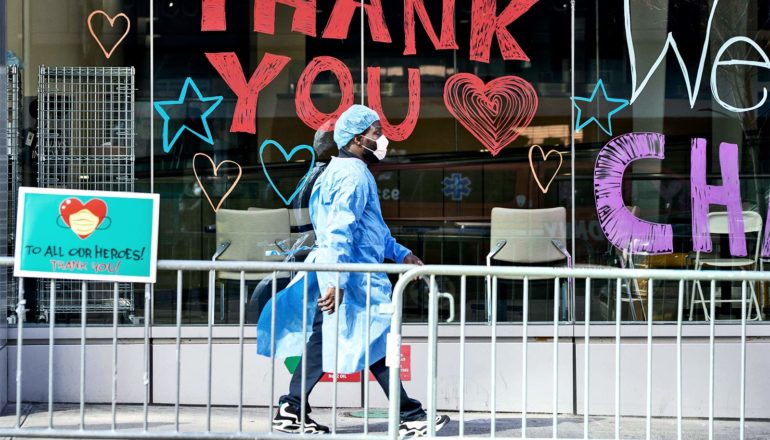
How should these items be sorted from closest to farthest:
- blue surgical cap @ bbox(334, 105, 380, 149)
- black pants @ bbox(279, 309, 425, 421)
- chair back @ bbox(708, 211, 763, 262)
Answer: black pants @ bbox(279, 309, 425, 421) → blue surgical cap @ bbox(334, 105, 380, 149) → chair back @ bbox(708, 211, 763, 262)

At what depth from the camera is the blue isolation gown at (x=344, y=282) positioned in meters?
Answer: 6.60

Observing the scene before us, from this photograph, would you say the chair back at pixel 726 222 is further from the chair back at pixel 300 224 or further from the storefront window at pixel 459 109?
the chair back at pixel 300 224

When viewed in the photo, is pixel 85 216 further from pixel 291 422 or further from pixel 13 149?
pixel 13 149

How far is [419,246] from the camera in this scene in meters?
8.47

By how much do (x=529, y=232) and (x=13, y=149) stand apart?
12.4 feet

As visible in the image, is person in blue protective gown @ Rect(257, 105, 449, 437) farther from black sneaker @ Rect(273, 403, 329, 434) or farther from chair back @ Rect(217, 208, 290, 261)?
chair back @ Rect(217, 208, 290, 261)

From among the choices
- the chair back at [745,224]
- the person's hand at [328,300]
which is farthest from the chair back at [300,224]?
the chair back at [745,224]

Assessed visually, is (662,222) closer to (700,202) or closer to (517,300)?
(700,202)

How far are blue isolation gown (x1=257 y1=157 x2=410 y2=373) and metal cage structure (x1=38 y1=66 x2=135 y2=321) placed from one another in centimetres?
196

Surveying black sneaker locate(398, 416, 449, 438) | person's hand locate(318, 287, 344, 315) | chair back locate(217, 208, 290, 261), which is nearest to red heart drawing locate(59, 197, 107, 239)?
person's hand locate(318, 287, 344, 315)

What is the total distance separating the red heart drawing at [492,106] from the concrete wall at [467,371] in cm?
142

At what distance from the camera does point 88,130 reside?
829 centimetres

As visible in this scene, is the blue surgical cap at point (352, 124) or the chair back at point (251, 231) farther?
the chair back at point (251, 231)

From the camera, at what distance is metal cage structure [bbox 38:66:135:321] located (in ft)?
27.1
